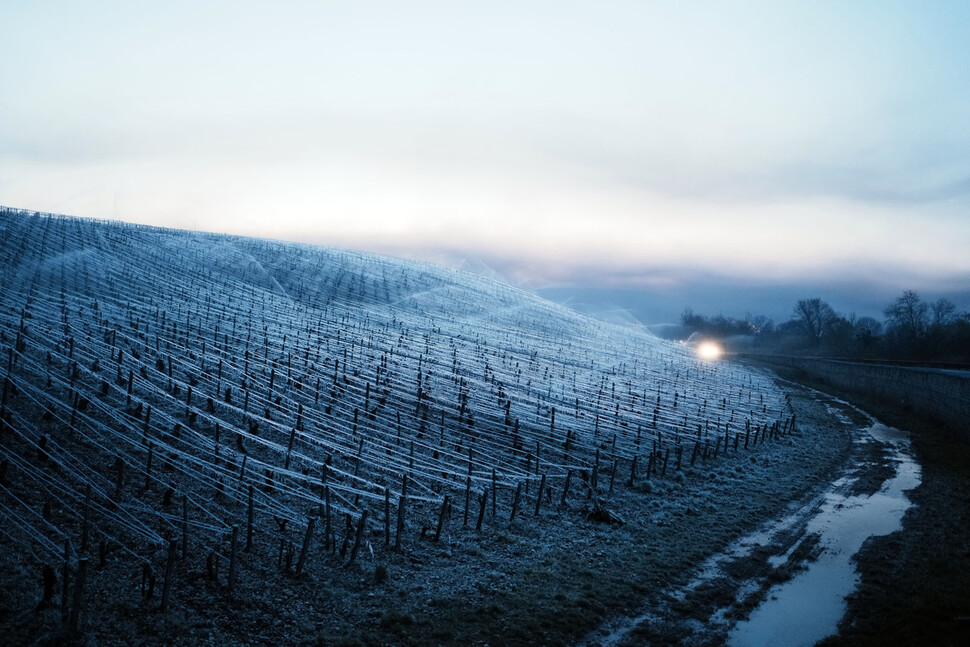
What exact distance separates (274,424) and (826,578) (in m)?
10.2

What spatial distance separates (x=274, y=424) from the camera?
12422mm

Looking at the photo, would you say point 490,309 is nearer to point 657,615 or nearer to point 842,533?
point 842,533

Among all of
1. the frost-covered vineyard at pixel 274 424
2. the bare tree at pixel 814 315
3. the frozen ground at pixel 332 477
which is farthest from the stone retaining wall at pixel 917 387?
the bare tree at pixel 814 315

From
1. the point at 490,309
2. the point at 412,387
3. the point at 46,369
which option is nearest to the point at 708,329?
the point at 490,309

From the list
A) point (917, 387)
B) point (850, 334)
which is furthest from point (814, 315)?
point (917, 387)

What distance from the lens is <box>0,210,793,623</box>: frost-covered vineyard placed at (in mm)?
8656

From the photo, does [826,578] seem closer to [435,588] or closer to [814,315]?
[435,588]

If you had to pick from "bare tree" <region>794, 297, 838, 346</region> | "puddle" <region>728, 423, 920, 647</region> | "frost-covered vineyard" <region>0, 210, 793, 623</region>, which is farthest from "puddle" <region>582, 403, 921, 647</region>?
"bare tree" <region>794, 297, 838, 346</region>

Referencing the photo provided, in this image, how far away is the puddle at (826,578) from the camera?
714 cm

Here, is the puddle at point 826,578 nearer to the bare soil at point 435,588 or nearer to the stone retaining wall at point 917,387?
the bare soil at point 435,588

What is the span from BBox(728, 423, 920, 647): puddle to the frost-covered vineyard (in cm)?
405

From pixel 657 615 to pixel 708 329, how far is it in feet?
437

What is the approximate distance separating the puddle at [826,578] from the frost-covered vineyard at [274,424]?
405 cm

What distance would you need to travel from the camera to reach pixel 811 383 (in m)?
46.5
